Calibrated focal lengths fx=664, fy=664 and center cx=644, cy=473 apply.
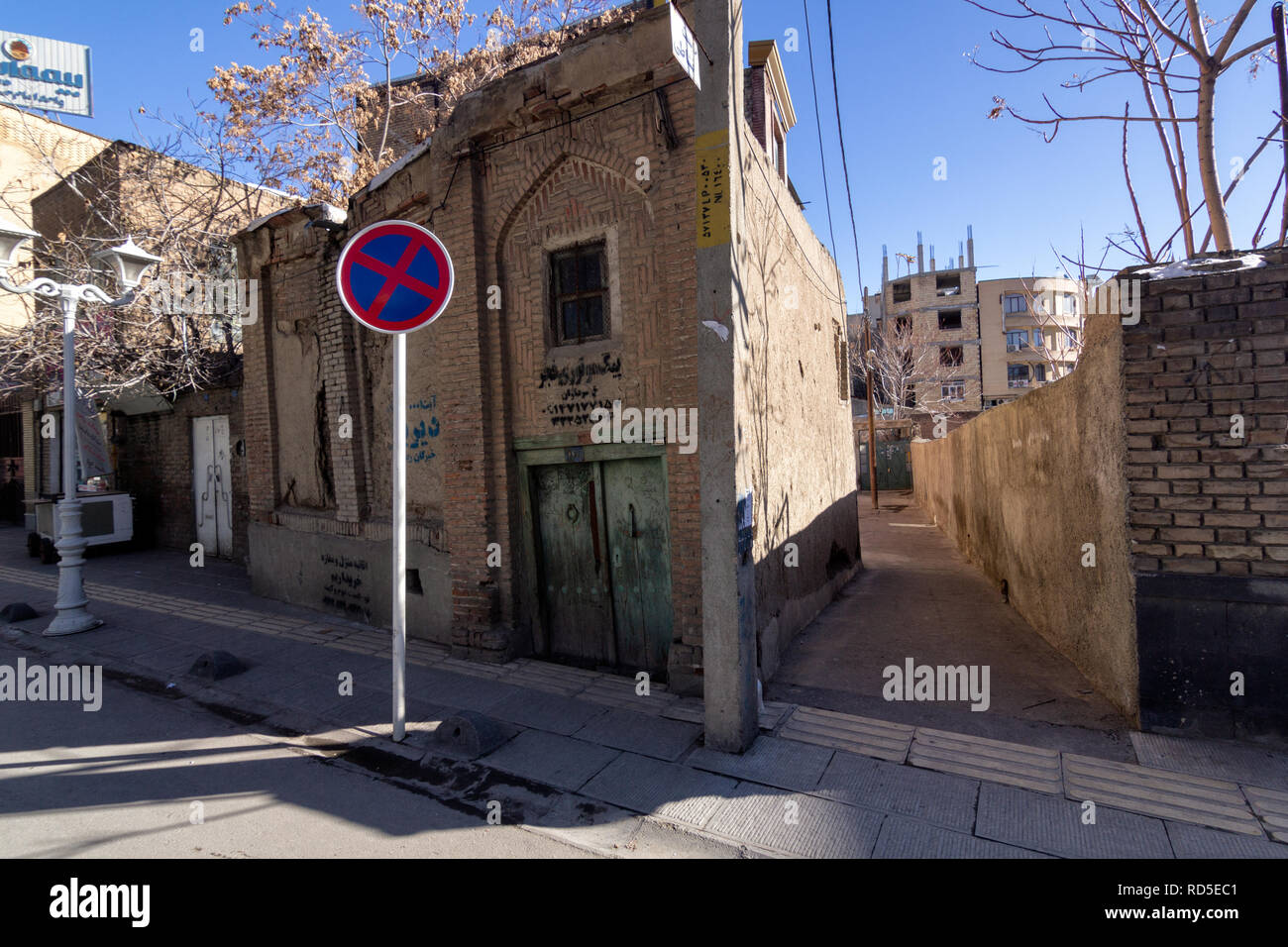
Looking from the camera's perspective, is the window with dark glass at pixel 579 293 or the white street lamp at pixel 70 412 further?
the white street lamp at pixel 70 412

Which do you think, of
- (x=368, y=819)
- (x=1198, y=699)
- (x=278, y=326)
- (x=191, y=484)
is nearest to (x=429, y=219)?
(x=278, y=326)

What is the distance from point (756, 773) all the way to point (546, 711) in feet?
5.86

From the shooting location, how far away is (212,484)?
12.3 meters

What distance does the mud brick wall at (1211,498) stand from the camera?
13.4 feet

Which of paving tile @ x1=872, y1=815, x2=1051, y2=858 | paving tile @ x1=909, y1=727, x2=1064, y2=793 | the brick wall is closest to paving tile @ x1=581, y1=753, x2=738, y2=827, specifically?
paving tile @ x1=872, y1=815, x2=1051, y2=858

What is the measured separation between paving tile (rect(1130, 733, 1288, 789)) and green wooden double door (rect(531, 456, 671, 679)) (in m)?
3.38

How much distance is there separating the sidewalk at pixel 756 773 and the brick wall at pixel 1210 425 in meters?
1.27

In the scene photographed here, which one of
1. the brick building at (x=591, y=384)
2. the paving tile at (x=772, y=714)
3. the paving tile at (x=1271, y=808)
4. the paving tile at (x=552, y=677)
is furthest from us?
the paving tile at (x=552, y=677)

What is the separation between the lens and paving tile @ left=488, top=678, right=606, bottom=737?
4.90m

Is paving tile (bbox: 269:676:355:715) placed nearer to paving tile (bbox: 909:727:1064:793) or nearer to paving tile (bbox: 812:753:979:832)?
paving tile (bbox: 812:753:979:832)

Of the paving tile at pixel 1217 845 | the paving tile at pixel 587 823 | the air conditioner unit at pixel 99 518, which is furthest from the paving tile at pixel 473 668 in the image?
the air conditioner unit at pixel 99 518

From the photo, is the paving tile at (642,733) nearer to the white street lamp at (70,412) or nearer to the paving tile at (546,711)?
the paving tile at (546,711)

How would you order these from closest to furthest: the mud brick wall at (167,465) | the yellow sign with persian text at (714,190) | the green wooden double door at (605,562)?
the yellow sign with persian text at (714,190) < the green wooden double door at (605,562) < the mud brick wall at (167,465)

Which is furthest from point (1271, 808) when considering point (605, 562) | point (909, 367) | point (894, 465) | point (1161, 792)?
point (909, 367)
